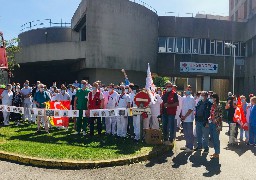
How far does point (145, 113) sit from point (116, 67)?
18.7 meters

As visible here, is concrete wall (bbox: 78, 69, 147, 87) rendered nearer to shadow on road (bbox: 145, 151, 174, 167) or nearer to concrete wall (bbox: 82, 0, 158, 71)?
concrete wall (bbox: 82, 0, 158, 71)

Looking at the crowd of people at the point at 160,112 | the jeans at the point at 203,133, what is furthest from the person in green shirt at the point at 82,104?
the jeans at the point at 203,133

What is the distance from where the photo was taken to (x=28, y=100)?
15445 mm

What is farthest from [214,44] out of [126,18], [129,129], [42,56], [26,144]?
[26,144]

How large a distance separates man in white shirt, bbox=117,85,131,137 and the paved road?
10.3ft

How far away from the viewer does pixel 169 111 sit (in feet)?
36.2

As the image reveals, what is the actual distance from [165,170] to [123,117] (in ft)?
15.2

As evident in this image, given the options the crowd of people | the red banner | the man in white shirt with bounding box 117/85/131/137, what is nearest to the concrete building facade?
the crowd of people

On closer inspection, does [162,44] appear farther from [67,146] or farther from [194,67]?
[67,146]

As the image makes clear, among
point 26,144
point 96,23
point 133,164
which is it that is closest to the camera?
point 133,164

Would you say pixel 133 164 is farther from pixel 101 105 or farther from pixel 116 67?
pixel 116 67

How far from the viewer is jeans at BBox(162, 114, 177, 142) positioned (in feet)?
36.5

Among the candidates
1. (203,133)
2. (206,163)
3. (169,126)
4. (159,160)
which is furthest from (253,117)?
(159,160)

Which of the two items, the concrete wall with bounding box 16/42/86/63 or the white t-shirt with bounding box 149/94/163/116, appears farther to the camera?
the concrete wall with bounding box 16/42/86/63
